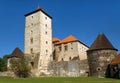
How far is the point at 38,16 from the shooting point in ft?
177

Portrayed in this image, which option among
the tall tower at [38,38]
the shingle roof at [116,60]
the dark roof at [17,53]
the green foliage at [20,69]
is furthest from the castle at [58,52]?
the green foliage at [20,69]

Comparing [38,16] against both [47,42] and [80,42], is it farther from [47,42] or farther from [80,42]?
[80,42]

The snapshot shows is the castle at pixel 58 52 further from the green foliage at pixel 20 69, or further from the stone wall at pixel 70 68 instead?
the green foliage at pixel 20 69

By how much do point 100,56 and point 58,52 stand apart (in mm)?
22413

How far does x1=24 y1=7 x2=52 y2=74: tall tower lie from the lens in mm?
51125

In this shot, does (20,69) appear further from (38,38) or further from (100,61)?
(100,61)

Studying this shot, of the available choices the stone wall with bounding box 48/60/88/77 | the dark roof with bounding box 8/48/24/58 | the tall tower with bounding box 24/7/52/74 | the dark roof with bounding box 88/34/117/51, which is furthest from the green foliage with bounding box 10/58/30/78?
the dark roof with bounding box 88/34/117/51

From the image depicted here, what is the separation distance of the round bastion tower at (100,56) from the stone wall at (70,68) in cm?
208

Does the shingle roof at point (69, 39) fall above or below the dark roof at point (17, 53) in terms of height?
above

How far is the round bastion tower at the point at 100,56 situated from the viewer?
4156cm

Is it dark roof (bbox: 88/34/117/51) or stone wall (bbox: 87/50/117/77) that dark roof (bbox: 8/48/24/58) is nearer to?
dark roof (bbox: 88/34/117/51)

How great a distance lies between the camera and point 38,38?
171 ft

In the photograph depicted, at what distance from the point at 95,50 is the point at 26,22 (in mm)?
20134

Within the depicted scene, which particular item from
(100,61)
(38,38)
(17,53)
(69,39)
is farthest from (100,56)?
(69,39)
